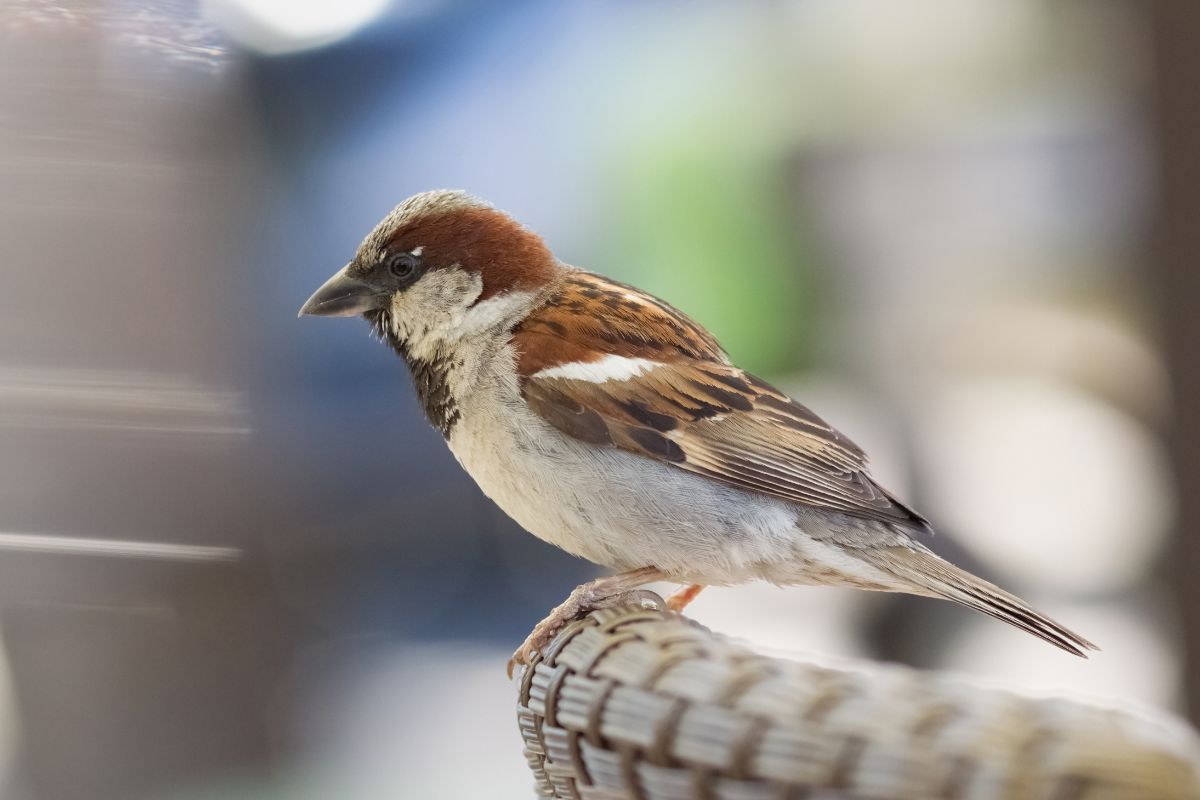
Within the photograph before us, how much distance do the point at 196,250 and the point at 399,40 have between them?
0.46 meters

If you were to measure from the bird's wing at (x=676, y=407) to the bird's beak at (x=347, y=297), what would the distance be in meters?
0.17

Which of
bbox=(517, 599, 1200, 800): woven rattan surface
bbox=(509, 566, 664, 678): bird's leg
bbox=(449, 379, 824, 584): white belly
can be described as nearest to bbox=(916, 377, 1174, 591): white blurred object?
bbox=(449, 379, 824, 584): white belly

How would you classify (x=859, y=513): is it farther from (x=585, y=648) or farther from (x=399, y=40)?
(x=399, y=40)

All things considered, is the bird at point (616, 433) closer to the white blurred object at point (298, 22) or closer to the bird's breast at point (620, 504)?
the bird's breast at point (620, 504)

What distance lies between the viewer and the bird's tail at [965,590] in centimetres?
99

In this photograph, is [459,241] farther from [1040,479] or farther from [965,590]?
[1040,479]

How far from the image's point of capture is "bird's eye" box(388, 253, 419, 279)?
119 cm

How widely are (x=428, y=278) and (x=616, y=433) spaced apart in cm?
29

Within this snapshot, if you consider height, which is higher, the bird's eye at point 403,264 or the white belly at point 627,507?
the bird's eye at point 403,264

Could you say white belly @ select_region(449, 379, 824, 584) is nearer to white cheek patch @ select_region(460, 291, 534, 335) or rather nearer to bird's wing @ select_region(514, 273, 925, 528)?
bird's wing @ select_region(514, 273, 925, 528)

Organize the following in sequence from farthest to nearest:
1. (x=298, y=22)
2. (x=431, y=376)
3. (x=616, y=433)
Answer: (x=298, y=22) → (x=431, y=376) → (x=616, y=433)

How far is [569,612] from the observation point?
961 mm

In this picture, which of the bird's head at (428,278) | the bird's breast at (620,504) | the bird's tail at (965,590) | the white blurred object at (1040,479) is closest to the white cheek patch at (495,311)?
the bird's head at (428,278)

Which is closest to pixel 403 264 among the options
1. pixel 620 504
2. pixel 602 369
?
pixel 602 369
